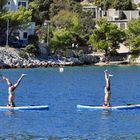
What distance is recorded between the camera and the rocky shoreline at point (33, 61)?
11831 centimetres

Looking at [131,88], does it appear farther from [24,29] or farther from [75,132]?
[24,29]

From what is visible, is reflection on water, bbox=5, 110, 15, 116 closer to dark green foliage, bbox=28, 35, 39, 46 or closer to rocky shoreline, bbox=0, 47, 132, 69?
rocky shoreline, bbox=0, 47, 132, 69

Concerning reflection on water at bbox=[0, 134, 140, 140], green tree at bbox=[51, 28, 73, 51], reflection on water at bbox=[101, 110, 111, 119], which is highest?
green tree at bbox=[51, 28, 73, 51]

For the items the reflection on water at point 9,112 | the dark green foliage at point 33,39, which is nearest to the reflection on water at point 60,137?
the reflection on water at point 9,112

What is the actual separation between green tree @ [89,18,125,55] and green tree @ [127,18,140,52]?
6.15 feet

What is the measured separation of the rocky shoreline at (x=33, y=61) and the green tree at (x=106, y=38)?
2.67 m

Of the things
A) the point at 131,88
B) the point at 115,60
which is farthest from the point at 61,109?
the point at 115,60

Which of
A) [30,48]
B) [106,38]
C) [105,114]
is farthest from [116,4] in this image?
[105,114]

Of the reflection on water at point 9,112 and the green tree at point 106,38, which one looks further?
the green tree at point 106,38

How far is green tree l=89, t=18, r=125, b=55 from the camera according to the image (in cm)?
12812

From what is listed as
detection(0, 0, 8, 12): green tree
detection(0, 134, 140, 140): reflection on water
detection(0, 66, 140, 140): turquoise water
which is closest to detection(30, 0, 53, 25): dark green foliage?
detection(0, 0, 8, 12): green tree

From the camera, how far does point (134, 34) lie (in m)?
133

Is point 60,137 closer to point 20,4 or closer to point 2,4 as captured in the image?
point 2,4

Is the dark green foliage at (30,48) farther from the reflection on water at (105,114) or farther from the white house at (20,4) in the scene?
the reflection on water at (105,114)
